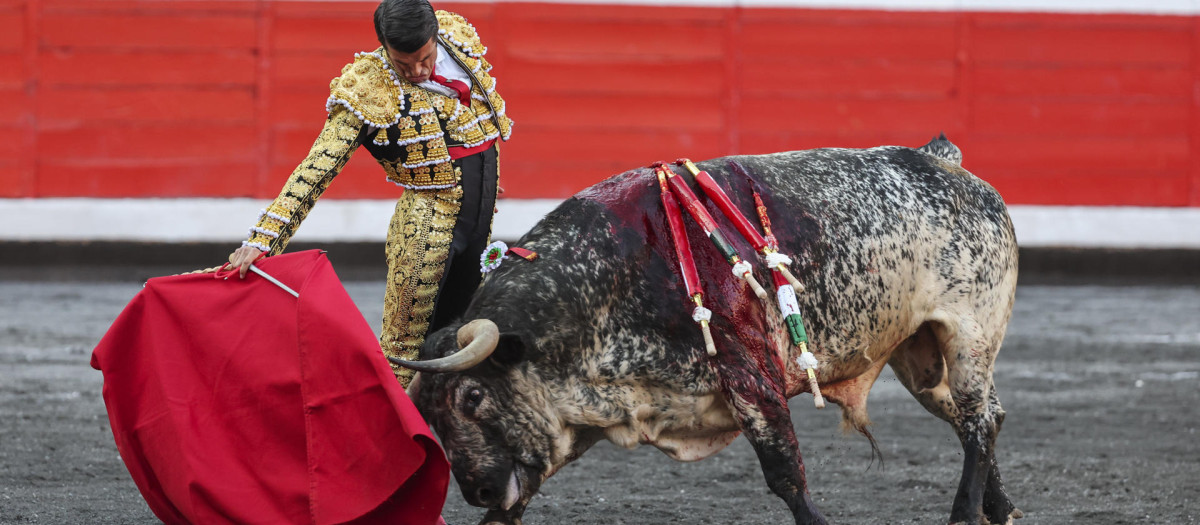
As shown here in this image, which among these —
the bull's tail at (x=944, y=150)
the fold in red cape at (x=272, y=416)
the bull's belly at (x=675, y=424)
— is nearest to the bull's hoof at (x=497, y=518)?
the fold in red cape at (x=272, y=416)

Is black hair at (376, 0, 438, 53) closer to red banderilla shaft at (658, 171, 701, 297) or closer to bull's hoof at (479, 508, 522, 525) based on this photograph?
red banderilla shaft at (658, 171, 701, 297)

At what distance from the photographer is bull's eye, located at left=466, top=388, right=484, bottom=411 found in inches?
117

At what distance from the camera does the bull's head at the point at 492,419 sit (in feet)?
9.77

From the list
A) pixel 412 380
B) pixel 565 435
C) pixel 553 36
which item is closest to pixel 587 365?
pixel 565 435

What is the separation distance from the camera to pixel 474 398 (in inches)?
117

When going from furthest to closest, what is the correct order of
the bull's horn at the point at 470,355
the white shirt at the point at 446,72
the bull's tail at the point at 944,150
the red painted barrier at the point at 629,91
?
1. the red painted barrier at the point at 629,91
2. the bull's tail at the point at 944,150
3. the white shirt at the point at 446,72
4. the bull's horn at the point at 470,355

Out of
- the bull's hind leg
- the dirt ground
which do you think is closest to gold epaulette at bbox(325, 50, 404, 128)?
the dirt ground

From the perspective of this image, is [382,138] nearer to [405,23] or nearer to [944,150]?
[405,23]

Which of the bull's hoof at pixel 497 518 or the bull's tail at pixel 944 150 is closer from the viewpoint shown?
the bull's hoof at pixel 497 518

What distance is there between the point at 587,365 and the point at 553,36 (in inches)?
240

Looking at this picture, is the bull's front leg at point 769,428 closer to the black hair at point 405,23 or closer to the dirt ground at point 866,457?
the dirt ground at point 866,457

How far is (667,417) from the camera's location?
3.08 m

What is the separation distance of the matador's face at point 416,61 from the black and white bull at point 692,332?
1.41 ft

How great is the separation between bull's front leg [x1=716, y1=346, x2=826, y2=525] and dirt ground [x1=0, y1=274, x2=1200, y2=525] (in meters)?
0.73
